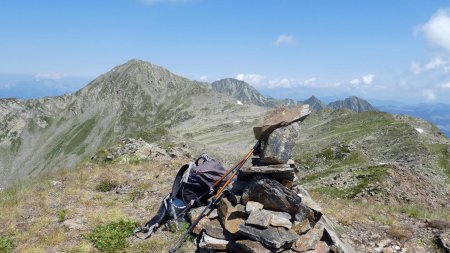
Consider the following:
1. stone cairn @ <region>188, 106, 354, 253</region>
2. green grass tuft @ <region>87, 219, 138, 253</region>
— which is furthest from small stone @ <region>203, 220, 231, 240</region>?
green grass tuft @ <region>87, 219, 138, 253</region>

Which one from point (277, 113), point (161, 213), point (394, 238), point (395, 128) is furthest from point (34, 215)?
point (395, 128)

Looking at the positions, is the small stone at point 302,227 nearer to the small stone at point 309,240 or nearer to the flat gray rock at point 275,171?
the small stone at point 309,240

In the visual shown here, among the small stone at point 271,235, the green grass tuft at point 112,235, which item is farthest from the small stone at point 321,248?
the green grass tuft at point 112,235

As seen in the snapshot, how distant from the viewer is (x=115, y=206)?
51.3 ft

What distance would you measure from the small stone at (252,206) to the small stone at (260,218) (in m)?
0.25

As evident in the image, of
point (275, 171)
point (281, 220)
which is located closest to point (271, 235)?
point (281, 220)

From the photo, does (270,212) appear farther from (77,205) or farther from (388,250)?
(77,205)

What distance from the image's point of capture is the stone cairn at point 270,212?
1039 cm

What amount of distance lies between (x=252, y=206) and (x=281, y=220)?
99cm

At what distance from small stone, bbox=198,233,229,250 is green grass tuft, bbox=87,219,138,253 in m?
2.70

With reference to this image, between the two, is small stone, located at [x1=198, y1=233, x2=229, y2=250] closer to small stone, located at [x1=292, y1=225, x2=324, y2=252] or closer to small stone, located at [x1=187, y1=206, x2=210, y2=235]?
small stone, located at [x1=187, y1=206, x2=210, y2=235]

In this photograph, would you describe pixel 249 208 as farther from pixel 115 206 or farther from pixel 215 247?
pixel 115 206

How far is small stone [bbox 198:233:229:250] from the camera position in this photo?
10.8 metres

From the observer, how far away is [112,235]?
12445mm
